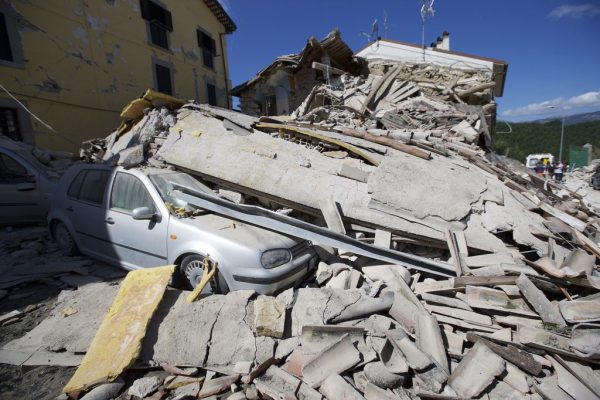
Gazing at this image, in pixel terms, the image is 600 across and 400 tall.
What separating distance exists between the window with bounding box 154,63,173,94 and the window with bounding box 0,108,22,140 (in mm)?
6087

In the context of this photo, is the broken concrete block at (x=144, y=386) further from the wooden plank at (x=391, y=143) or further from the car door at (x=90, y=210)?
the wooden plank at (x=391, y=143)

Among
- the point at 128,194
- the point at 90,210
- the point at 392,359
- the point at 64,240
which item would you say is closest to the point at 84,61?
the point at 64,240

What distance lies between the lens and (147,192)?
147 inches

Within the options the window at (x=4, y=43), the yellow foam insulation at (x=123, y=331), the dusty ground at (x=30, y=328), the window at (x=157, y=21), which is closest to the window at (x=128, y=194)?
the yellow foam insulation at (x=123, y=331)

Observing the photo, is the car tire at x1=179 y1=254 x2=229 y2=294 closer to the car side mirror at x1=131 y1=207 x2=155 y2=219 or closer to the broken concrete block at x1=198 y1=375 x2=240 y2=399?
the car side mirror at x1=131 y1=207 x2=155 y2=219

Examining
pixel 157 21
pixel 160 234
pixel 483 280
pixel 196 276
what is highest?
pixel 157 21

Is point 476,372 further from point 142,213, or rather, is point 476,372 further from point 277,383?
point 142,213

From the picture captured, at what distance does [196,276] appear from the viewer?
338 centimetres

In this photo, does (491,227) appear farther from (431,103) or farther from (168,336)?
(431,103)

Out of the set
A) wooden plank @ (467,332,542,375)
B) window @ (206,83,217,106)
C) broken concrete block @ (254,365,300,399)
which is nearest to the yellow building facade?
window @ (206,83,217,106)

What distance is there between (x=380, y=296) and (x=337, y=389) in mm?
1210

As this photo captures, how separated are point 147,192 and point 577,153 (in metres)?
35.4

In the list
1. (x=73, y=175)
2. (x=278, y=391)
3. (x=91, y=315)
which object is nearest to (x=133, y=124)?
(x=73, y=175)

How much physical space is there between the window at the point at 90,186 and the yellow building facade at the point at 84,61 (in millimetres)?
7513
